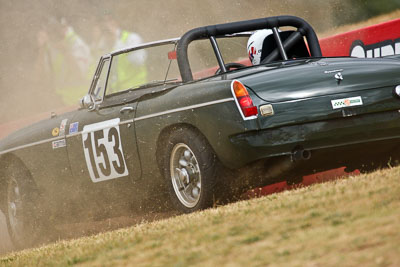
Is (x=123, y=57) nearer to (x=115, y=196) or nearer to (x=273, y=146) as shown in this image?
(x=115, y=196)

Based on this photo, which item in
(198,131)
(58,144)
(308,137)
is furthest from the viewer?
(58,144)

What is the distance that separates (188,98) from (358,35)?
410 centimetres

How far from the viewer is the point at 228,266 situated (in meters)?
4.27

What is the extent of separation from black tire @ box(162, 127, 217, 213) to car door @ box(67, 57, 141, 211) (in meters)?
0.51

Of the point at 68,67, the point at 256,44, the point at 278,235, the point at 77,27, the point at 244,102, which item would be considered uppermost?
the point at 77,27

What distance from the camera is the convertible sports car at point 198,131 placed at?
247 inches

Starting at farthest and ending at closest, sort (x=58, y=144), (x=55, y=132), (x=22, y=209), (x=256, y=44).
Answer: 1. (x=22, y=209)
2. (x=55, y=132)
3. (x=58, y=144)
4. (x=256, y=44)

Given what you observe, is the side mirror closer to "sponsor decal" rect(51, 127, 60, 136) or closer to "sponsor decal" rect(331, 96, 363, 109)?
"sponsor decal" rect(51, 127, 60, 136)

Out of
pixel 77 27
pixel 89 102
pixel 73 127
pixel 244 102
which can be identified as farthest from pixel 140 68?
pixel 77 27

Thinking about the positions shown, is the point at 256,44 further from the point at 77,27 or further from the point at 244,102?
the point at 77,27

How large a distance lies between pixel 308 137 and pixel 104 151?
7.18ft

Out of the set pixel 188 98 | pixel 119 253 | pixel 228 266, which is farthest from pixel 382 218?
pixel 188 98

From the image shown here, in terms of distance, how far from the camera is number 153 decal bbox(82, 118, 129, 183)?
7.50m

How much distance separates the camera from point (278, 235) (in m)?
4.70
